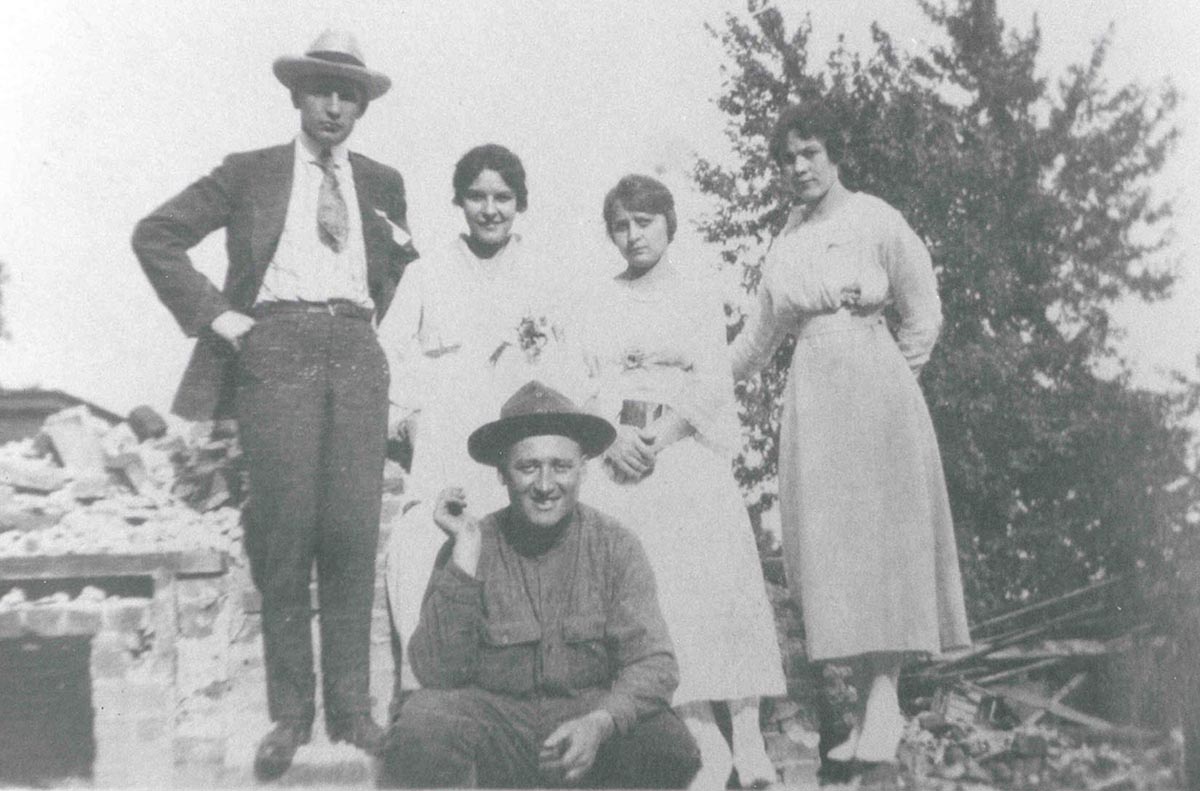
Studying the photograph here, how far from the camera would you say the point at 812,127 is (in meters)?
4.38

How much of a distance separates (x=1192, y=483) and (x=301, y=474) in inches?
131

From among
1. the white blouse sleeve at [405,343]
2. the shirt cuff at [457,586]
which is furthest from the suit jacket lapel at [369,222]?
the shirt cuff at [457,586]

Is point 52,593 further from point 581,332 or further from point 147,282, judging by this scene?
point 581,332

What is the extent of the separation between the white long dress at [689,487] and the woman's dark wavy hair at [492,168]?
0.47m

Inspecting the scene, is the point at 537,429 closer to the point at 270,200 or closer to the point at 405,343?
the point at 405,343

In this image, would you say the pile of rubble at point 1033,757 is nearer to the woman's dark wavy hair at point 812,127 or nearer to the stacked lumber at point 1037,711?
the stacked lumber at point 1037,711

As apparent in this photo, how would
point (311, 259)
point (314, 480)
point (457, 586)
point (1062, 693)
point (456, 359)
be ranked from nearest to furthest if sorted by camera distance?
point (457, 586), point (314, 480), point (311, 259), point (456, 359), point (1062, 693)

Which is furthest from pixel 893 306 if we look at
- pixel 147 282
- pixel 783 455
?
pixel 147 282

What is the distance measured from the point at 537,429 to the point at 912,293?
4.64ft

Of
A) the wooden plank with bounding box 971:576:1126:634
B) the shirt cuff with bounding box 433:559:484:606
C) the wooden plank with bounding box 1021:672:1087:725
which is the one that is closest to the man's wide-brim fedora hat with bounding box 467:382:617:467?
the shirt cuff with bounding box 433:559:484:606

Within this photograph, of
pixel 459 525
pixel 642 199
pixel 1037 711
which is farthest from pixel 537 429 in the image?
pixel 1037 711

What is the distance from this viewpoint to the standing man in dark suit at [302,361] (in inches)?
160

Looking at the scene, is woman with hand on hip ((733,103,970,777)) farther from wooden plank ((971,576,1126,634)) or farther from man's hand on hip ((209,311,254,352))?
man's hand on hip ((209,311,254,352))

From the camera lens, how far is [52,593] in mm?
A: 4336
